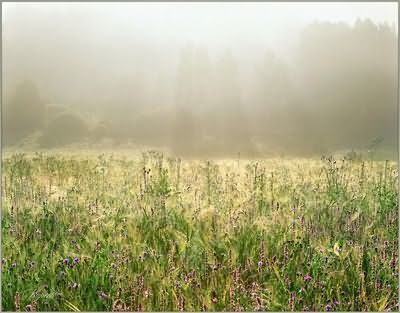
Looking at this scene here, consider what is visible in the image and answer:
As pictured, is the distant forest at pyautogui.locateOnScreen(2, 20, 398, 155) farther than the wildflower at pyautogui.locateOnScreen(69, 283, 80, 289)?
Yes

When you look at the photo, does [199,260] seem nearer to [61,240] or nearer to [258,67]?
[61,240]

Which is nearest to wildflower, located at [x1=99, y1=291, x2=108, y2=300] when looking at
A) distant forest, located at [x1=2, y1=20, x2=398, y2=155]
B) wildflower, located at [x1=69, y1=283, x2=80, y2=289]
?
wildflower, located at [x1=69, y1=283, x2=80, y2=289]

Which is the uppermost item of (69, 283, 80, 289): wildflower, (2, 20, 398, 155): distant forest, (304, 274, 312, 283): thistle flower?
(2, 20, 398, 155): distant forest

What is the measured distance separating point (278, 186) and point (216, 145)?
2.60ft

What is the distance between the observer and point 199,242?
3801 millimetres

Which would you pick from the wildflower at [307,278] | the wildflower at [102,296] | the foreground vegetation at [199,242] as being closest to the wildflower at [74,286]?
the foreground vegetation at [199,242]

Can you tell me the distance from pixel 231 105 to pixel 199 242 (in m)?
1.93

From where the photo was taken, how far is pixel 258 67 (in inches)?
209

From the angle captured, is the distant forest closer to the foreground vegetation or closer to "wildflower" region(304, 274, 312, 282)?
the foreground vegetation

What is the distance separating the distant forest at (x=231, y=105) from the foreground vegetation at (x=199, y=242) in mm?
289

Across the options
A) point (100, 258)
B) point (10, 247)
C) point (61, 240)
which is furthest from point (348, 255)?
point (10, 247)

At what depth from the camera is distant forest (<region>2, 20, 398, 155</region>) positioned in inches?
200

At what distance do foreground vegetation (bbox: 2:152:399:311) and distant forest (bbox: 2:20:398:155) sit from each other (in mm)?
289

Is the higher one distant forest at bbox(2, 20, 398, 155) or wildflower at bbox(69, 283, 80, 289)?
distant forest at bbox(2, 20, 398, 155)
